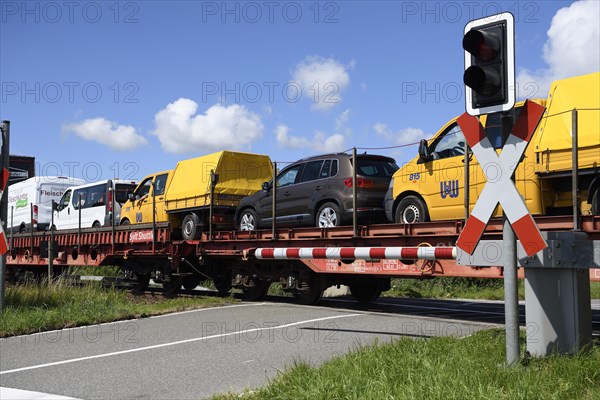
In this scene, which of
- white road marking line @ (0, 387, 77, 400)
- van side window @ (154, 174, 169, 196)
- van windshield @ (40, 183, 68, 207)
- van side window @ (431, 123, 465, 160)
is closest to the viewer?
white road marking line @ (0, 387, 77, 400)

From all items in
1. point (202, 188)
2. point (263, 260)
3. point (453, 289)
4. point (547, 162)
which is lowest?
point (453, 289)

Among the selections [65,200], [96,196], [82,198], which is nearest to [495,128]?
[96,196]

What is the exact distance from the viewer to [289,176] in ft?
44.1

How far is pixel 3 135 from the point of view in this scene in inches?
488

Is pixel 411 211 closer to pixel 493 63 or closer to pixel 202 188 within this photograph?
pixel 493 63

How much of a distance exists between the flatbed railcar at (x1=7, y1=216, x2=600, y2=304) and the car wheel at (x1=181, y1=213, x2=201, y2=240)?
247 millimetres

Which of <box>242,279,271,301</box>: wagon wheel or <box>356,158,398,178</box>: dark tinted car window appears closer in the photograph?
<box>356,158,398,178</box>: dark tinted car window

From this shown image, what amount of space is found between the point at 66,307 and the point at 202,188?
4.48m

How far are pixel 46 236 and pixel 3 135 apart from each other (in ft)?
29.9

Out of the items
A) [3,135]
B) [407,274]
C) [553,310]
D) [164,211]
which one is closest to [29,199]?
[164,211]

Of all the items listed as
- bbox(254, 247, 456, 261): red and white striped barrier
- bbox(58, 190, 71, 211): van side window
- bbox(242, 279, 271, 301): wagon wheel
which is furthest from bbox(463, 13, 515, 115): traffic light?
bbox(58, 190, 71, 211): van side window

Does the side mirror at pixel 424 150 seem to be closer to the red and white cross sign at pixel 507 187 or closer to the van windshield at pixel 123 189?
the red and white cross sign at pixel 507 187

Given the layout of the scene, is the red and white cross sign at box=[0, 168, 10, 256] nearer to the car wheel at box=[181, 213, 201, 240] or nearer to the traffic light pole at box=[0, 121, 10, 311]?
the traffic light pole at box=[0, 121, 10, 311]

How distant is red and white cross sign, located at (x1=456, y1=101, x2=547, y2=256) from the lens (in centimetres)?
523
